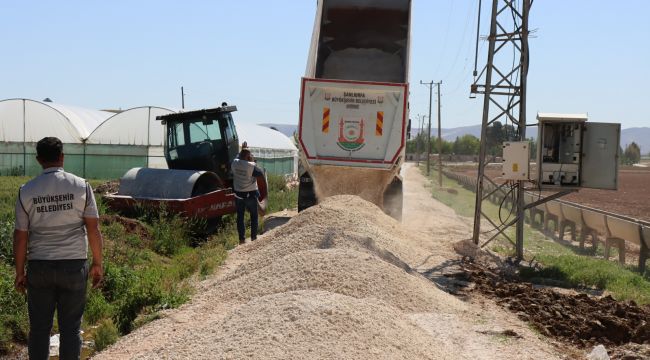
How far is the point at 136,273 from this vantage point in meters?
10.1

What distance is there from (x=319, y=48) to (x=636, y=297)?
28.4 ft

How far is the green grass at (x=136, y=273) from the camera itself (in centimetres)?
809

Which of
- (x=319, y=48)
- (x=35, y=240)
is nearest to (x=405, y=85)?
(x=319, y=48)

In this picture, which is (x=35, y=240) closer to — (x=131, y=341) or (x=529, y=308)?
(x=131, y=341)

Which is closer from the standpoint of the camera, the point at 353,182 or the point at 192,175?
the point at 192,175

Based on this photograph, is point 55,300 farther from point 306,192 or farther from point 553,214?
point 553,214

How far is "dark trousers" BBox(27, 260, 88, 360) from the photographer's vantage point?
567 centimetres

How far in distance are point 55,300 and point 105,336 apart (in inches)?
78.3

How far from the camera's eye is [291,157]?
4469cm

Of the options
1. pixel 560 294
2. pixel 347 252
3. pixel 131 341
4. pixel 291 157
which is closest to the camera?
pixel 131 341

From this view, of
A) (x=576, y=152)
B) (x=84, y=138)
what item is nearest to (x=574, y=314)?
(x=576, y=152)

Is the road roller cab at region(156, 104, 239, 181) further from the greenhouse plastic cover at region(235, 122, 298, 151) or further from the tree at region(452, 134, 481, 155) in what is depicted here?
the tree at region(452, 134, 481, 155)

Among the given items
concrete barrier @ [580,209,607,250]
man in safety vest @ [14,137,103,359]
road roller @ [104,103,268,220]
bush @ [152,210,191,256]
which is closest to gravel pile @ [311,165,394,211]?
road roller @ [104,103,268,220]

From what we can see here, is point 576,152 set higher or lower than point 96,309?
higher
